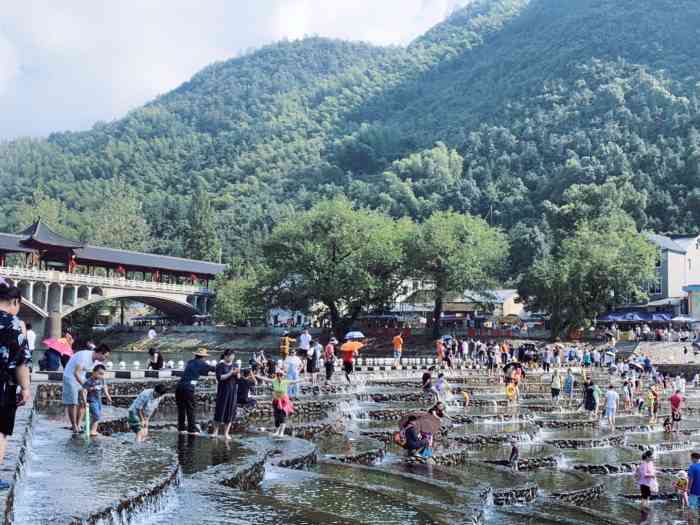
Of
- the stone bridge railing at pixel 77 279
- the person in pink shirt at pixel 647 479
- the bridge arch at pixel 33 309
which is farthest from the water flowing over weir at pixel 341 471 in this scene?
the stone bridge railing at pixel 77 279

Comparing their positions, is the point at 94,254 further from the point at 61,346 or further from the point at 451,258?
the point at 61,346

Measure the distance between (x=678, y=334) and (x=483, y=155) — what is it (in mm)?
103224

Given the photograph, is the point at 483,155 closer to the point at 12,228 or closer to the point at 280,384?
the point at 12,228

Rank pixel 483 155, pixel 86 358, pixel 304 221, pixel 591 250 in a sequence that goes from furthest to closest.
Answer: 1. pixel 483 155
2. pixel 304 221
3. pixel 591 250
4. pixel 86 358

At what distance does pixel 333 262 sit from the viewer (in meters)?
68.1

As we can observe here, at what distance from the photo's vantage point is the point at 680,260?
78125 mm

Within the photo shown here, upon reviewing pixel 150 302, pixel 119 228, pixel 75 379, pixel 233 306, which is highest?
pixel 119 228

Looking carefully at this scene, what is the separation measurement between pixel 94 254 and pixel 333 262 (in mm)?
27339

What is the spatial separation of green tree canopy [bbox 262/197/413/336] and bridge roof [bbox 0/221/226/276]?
20.4 meters

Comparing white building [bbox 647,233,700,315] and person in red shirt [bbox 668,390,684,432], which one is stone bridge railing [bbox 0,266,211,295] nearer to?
white building [bbox 647,233,700,315]

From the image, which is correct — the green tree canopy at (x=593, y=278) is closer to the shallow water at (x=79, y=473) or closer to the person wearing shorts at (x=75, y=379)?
the shallow water at (x=79, y=473)

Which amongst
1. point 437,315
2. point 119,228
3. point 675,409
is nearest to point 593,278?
point 437,315

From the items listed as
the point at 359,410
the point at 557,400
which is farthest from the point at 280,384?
the point at 557,400

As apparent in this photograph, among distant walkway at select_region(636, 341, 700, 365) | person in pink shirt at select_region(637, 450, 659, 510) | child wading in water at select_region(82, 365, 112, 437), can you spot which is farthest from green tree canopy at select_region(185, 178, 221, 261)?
person in pink shirt at select_region(637, 450, 659, 510)
